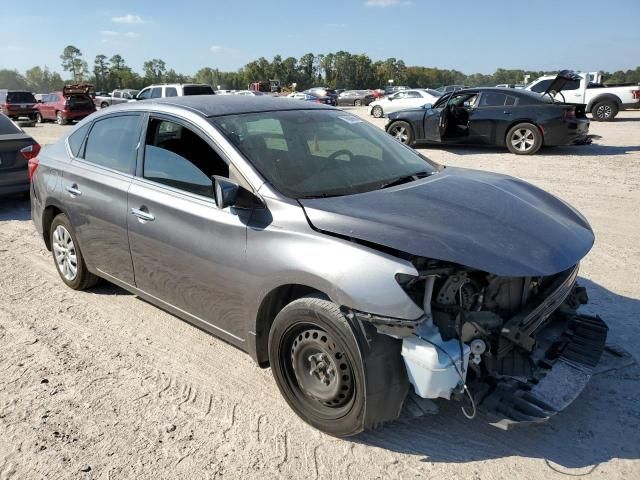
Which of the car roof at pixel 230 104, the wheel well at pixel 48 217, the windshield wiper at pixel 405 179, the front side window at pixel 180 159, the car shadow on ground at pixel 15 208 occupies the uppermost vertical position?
the car roof at pixel 230 104

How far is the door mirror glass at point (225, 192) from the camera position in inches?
114

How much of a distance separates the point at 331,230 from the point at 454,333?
0.81 m

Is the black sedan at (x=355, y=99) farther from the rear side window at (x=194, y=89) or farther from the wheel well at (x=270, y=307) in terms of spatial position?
the wheel well at (x=270, y=307)

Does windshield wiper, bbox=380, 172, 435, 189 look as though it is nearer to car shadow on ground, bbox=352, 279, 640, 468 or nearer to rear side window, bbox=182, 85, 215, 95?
car shadow on ground, bbox=352, 279, 640, 468

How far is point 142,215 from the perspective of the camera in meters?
3.70

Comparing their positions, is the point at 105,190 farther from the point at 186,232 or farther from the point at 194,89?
the point at 194,89

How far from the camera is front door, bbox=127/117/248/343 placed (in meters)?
3.17

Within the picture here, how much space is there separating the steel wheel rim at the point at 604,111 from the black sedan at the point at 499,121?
961cm

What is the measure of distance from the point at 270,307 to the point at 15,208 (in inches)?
288

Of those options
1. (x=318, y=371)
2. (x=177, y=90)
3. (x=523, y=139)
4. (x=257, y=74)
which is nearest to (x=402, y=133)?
(x=523, y=139)

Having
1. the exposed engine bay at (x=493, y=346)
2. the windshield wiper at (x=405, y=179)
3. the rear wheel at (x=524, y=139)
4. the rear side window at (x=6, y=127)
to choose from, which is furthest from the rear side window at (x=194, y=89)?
the exposed engine bay at (x=493, y=346)

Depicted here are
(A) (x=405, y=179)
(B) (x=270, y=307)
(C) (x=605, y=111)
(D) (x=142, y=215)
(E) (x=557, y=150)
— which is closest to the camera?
(B) (x=270, y=307)

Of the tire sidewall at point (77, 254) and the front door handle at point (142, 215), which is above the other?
the front door handle at point (142, 215)

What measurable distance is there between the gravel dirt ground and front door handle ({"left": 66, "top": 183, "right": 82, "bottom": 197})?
3.25ft
